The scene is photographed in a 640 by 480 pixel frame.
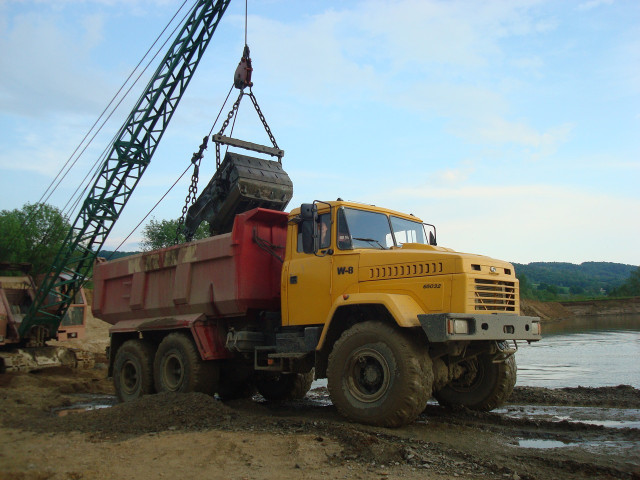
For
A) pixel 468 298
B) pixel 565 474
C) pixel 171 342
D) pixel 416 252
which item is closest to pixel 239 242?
pixel 171 342

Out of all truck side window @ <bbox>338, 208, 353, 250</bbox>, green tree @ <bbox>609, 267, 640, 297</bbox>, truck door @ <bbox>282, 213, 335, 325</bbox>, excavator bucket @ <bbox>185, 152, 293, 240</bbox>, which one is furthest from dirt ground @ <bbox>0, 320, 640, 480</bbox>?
green tree @ <bbox>609, 267, 640, 297</bbox>

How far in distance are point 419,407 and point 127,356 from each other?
20.8ft

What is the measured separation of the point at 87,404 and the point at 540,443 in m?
8.27

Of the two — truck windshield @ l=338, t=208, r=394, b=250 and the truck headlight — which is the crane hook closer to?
truck windshield @ l=338, t=208, r=394, b=250

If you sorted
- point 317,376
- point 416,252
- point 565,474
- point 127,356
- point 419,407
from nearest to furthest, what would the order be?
point 565,474 < point 419,407 < point 416,252 < point 317,376 < point 127,356

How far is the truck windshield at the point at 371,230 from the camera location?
8438 mm

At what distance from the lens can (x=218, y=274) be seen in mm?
9938

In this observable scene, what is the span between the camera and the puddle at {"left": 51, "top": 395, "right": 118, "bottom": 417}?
10445mm

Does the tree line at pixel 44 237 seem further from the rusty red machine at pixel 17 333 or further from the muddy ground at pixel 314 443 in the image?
the muddy ground at pixel 314 443

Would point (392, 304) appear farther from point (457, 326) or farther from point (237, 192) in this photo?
point (237, 192)

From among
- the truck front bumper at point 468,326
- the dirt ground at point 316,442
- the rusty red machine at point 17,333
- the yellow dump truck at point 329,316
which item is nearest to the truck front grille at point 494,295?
the yellow dump truck at point 329,316

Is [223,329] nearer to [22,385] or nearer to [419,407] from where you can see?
[419,407]

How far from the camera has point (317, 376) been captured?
8.41 metres

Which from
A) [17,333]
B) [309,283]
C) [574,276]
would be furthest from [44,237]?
[574,276]
